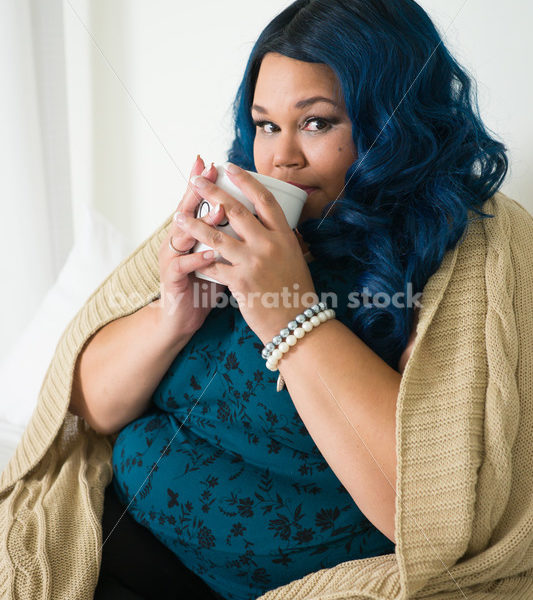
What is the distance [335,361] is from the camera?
0.75m

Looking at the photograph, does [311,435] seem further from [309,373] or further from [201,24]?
[201,24]

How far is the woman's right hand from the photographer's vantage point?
2.51 ft

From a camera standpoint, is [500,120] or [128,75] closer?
[500,120]

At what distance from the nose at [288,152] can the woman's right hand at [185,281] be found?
12 centimetres

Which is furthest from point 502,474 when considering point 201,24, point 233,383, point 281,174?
point 201,24

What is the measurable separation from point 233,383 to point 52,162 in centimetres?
112

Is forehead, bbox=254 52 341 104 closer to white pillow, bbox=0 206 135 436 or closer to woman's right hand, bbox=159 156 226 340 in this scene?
woman's right hand, bbox=159 156 226 340

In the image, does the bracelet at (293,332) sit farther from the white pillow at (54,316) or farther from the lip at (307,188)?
the white pillow at (54,316)

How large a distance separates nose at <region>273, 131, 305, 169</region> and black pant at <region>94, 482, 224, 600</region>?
Answer: 0.54 metres

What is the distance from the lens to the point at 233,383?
87 cm

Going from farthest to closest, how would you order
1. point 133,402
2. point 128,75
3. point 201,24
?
point 128,75, point 201,24, point 133,402

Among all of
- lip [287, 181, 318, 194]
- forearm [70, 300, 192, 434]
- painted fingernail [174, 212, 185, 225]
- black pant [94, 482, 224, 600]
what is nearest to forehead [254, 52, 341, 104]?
lip [287, 181, 318, 194]

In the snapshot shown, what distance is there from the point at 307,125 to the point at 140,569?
64 centimetres

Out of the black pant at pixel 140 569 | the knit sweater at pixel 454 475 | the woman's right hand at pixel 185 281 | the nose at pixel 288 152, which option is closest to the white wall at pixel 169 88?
the knit sweater at pixel 454 475
